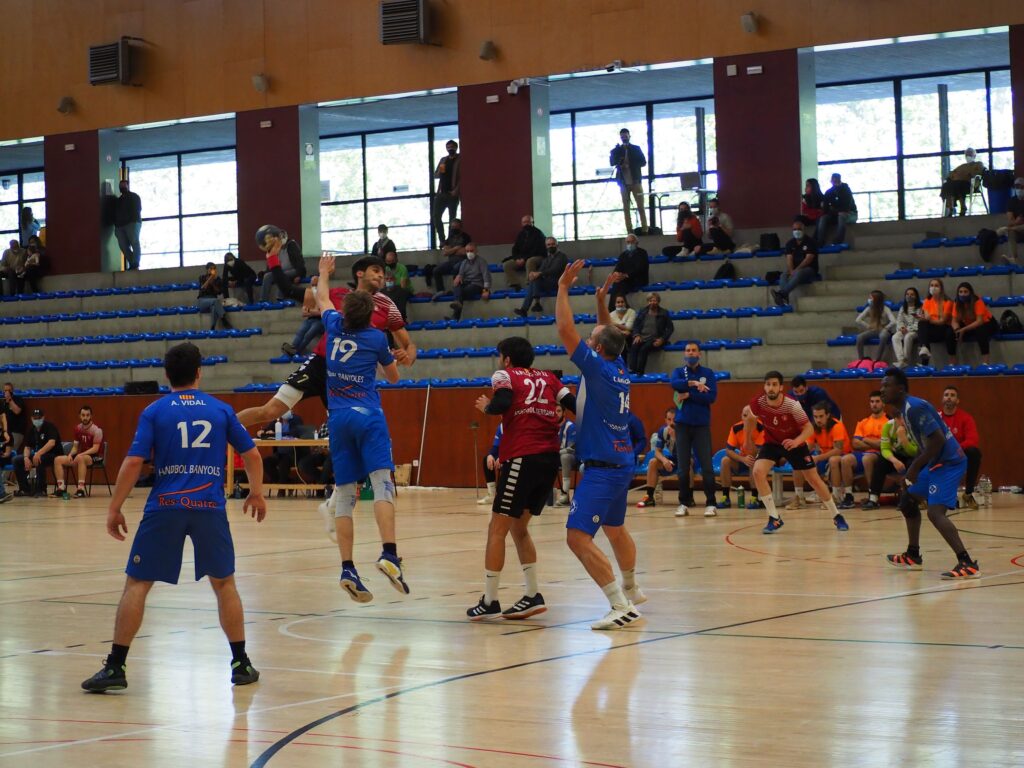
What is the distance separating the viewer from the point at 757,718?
5773mm

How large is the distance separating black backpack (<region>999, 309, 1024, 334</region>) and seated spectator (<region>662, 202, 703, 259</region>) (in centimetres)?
727

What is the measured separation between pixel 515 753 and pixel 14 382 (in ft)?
89.4

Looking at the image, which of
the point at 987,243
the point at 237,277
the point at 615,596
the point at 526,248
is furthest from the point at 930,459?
the point at 237,277

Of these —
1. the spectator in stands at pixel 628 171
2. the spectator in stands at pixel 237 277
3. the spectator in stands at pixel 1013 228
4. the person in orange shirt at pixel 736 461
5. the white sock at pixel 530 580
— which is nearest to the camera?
the white sock at pixel 530 580

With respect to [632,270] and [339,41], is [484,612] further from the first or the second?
[339,41]

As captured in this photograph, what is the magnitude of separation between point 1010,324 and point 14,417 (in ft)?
55.2

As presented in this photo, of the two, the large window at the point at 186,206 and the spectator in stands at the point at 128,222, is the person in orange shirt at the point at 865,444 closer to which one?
the spectator in stands at the point at 128,222

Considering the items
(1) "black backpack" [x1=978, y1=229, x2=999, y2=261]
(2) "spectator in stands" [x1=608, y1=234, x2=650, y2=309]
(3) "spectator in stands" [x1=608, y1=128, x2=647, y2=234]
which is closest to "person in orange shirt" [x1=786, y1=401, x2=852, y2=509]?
(1) "black backpack" [x1=978, y1=229, x2=999, y2=261]

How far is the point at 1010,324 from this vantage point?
810 inches

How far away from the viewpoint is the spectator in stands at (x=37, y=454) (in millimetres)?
24125

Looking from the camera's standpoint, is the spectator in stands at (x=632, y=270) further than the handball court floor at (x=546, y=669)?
Yes

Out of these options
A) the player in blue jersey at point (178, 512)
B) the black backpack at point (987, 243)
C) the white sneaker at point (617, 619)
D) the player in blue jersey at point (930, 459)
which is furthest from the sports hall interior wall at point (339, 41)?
the player in blue jersey at point (178, 512)

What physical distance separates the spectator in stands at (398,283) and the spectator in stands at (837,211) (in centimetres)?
808

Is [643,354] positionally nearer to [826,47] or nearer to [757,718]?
[826,47]
